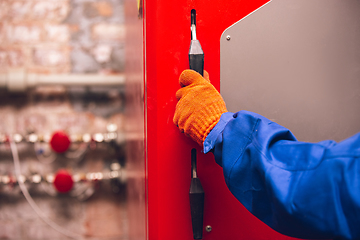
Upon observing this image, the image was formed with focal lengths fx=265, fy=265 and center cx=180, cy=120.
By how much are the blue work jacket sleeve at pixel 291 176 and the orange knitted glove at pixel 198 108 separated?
28 mm

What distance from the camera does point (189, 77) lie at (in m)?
0.46

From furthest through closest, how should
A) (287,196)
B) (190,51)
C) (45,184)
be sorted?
(45,184), (190,51), (287,196)

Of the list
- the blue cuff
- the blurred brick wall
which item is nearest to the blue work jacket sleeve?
the blue cuff

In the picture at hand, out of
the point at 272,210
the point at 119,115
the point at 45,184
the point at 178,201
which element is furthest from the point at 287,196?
the point at 45,184

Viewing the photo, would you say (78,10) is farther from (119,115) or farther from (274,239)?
(274,239)

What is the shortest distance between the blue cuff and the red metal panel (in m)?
0.07

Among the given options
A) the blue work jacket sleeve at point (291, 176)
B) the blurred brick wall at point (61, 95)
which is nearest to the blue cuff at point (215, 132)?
the blue work jacket sleeve at point (291, 176)

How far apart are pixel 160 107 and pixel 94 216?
105 cm

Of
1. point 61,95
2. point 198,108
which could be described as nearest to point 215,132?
point 198,108

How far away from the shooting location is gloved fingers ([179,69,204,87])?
0.46 metres

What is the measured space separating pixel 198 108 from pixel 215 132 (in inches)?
2.0

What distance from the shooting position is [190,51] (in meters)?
0.47

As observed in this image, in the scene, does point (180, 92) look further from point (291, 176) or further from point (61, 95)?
point (61, 95)

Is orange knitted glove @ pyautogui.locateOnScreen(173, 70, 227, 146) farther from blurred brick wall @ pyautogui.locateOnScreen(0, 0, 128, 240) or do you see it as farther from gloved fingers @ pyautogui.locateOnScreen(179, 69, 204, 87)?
blurred brick wall @ pyautogui.locateOnScreen(0, 0, 128, 240)
